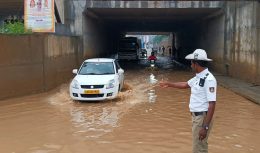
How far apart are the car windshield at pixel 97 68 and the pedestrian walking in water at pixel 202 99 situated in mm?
9825

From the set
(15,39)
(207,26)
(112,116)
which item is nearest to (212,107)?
(112,116)

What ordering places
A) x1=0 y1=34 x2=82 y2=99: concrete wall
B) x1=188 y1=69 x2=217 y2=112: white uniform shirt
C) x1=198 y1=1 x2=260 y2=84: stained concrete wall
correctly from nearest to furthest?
x1=188 y1=69 x2=217 y2=112: white uniform shirt
x1=0 y1=34 x2=82 y2=99: concrete wall
x1=198 y1=1 x2=260 y2=84: stained concrete wall

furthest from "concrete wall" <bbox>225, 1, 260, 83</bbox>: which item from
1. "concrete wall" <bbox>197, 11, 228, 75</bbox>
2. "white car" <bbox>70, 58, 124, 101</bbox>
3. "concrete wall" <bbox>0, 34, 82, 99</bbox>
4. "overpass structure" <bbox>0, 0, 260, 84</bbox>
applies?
"concrete wall" <bbox>0, 34, 82, 99</bbox>

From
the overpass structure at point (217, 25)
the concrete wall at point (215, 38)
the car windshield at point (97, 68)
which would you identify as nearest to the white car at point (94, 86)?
the car windshield at point (97, 68)

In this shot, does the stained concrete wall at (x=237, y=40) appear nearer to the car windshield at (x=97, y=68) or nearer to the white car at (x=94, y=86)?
the car windshield at (x=97, y=68)

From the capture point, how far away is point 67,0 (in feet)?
79.6

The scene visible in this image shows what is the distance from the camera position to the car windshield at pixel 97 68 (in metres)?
14.9

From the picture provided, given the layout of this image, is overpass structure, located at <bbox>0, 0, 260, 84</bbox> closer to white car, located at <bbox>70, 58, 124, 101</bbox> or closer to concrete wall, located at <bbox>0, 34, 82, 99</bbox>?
concrete wall, located at <bbox>0, 34, 82, 99</bbox>

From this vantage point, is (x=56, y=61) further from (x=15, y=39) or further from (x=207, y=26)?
(x=207, y=26)

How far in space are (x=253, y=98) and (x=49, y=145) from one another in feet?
28.6

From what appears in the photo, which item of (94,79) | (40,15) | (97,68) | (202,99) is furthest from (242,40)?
(202,99)

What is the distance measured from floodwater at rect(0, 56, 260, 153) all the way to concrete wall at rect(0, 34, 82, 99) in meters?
0.65

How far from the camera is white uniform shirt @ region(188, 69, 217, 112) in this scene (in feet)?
16.3

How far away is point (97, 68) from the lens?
15.2 m
